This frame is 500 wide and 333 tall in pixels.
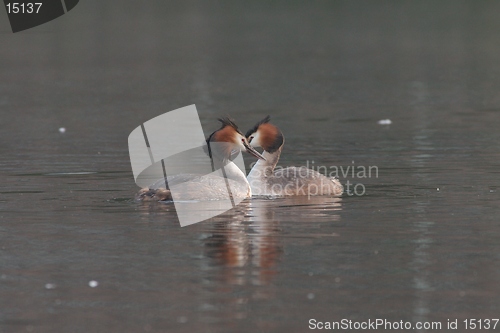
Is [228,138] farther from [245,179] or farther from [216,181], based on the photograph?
[216,181]

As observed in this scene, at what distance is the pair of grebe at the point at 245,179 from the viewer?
13.8m

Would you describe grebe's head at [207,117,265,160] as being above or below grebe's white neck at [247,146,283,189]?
above

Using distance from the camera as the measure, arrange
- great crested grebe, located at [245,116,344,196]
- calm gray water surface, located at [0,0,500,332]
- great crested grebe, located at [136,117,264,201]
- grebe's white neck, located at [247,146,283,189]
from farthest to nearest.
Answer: grebe's white neck, located at [247,146,283,189] → great crested grebe, located at [245,116,344,196] → great crested grebe, located at [136,117,264,201] → calm gray water surface, located at [0,0,500,332]

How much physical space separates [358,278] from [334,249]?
1.19m

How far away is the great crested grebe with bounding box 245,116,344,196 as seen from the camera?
14.6 meters

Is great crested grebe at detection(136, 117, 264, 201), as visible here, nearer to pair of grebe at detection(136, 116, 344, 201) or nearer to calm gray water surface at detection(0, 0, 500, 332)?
pair of grebe at detection(136, 116, 344, 201)

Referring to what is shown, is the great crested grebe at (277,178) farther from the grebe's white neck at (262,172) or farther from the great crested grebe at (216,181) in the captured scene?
the great crested grebe at (216,181)

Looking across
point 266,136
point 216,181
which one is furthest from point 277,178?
point 216,181

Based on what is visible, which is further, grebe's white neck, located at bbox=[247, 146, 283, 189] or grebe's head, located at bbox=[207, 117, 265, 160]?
grebe's white neck, located at bbox=[247, 146, 283, 189]

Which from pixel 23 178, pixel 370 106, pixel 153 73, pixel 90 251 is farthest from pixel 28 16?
pixel 90 251

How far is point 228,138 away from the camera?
14.6m

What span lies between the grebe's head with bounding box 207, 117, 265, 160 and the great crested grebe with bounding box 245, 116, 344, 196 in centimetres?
55

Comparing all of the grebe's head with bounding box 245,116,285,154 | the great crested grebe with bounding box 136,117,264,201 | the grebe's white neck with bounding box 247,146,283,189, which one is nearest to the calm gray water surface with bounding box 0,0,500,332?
the great crested grebe with bounding box 136,117,264,201

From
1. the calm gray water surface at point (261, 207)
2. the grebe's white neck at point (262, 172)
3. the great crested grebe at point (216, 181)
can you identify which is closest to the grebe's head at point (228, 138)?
the great crested grebe at point (216, 181)
